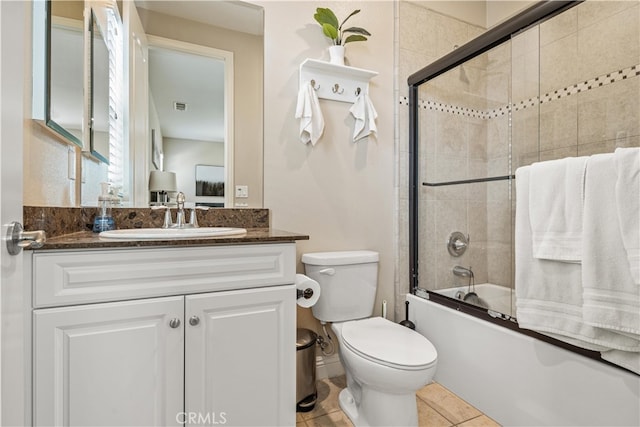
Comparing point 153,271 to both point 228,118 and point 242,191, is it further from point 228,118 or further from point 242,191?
point 228,118

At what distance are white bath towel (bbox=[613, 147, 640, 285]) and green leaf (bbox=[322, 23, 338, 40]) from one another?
140cm

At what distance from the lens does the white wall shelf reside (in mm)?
1774

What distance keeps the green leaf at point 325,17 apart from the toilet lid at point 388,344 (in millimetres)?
1595

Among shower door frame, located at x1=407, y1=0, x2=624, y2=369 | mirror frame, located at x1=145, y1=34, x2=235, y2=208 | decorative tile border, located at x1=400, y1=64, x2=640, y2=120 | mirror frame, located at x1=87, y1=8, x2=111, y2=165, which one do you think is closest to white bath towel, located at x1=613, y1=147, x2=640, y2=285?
shower door frame, located at x1=407, y1=0, x2=624, y2=369

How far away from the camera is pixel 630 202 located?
1.05 meters

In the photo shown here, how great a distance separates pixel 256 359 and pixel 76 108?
1.10 m

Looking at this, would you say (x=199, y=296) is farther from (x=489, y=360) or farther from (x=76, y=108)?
(x=489, y=360)

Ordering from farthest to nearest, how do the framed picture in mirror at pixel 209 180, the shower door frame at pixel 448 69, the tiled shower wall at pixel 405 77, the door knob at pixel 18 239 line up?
1. the tiled shower wall at pixel 405 77
2. the framed picture in mirror at pixel 209 180
3. the shower door frame at pixel 448 69
4. the door knob at pixel 18 239

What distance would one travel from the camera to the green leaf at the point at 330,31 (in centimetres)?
176

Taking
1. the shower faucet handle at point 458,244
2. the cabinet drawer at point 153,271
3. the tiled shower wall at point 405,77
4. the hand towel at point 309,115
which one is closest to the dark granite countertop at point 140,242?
the cabinet drawer at point 153,271

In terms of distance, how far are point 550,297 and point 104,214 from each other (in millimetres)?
1798

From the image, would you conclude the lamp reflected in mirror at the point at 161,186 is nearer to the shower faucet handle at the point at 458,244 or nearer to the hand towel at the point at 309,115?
the hand towel at the point at 309,115

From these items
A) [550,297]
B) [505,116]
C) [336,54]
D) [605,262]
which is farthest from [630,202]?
[336,54]

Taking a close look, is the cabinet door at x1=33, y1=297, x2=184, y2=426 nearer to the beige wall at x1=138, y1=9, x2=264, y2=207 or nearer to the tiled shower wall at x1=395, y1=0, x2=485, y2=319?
the beige wall at x1=138, y1=9, x2=264, y2=207
